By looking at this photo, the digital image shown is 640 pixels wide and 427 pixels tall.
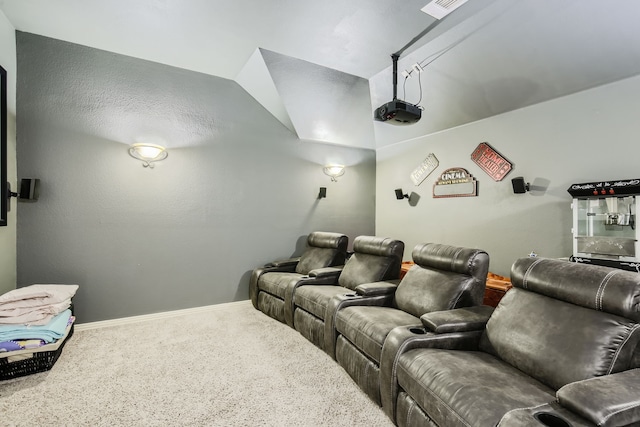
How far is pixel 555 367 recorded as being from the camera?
149 centimetres

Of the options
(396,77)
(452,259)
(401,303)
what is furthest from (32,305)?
(396,77)

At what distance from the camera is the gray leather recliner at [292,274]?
136 inches

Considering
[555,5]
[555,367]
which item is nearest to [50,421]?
[555,367]

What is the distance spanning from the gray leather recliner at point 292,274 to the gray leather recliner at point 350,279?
0.40 ft

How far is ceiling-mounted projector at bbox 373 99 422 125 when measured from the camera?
3096 mm

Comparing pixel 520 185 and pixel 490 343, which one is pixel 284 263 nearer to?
pixel 490 343

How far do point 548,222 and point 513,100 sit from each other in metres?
1.38

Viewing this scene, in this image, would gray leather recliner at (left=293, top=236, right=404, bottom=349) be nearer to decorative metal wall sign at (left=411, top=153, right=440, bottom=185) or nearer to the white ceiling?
decorative metal wall sign at (left=411, top=153, right=440, bottom=185)

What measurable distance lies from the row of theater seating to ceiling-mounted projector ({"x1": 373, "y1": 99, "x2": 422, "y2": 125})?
4.57 feet

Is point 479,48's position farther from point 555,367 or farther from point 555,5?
point 555,367

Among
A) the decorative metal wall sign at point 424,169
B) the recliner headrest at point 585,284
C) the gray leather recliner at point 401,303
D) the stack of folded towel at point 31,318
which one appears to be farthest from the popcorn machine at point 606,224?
the stack of folded towel at point 31,318

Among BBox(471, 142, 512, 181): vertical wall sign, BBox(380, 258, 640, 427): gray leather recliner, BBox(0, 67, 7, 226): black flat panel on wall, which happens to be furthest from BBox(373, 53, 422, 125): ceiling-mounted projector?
BBox(0, 67, 7, 226): black flat panel on wall

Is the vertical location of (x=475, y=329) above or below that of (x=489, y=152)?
below

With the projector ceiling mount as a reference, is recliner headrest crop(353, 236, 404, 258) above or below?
below
